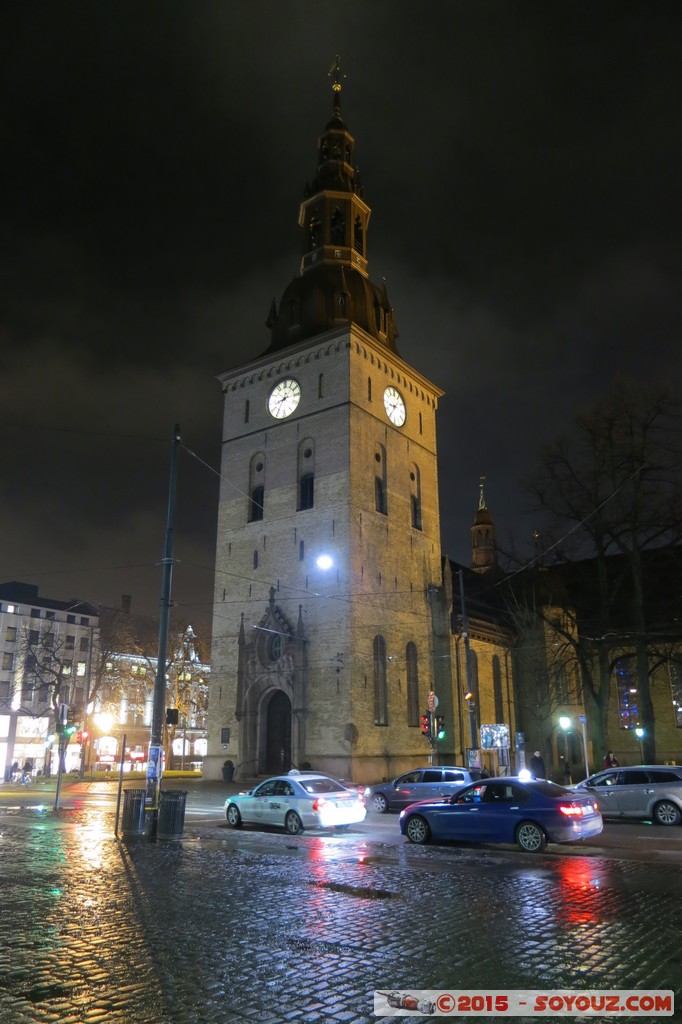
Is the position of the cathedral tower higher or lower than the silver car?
higher

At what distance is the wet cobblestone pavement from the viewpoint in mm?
5742

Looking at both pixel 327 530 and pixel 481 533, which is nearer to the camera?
pixel 327 530

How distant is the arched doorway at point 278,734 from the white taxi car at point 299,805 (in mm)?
16543

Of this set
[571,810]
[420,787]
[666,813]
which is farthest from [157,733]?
[666,813]

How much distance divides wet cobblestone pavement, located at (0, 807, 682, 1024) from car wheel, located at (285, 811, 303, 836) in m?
3.88

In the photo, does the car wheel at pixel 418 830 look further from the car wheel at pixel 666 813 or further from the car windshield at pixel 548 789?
the car wheel at pixel 666 813

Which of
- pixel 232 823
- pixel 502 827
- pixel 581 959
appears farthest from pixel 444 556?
pixel 581 959

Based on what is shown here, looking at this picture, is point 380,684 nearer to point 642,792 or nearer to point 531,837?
Answer: point 642,792

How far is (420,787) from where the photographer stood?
76.4 ft

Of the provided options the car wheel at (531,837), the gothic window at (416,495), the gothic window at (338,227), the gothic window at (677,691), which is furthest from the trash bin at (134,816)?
the gothic window at (677,691)

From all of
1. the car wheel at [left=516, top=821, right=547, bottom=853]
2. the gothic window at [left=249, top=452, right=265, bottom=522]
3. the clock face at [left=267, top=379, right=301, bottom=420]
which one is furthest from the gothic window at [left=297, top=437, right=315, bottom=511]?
the car wheel at [left=516, top=821, right=547, bottom=853]

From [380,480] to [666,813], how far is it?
23.1 meters

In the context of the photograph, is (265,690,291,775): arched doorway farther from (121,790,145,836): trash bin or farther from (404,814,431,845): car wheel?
Result: (404,814,431,845): car wheel

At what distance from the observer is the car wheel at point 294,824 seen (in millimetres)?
17312
